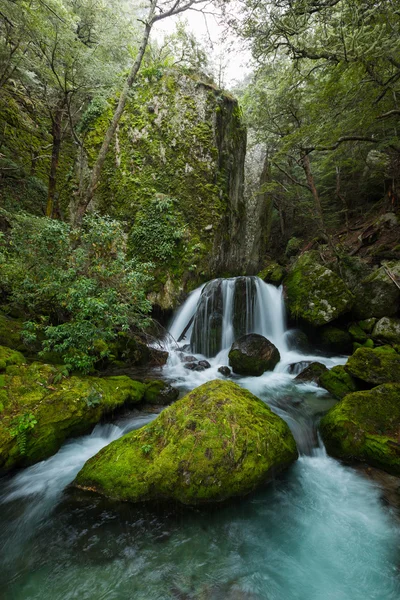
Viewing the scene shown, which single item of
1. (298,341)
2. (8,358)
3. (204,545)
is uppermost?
(8,358)

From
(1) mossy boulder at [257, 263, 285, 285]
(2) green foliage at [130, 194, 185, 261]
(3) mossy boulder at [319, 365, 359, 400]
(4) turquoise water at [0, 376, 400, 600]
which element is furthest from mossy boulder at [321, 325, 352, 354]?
(2) green foliage at [130, 194, 185, 261]

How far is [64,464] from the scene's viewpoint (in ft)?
12.6

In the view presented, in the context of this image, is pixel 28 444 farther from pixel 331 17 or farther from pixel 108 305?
pixel 331 17

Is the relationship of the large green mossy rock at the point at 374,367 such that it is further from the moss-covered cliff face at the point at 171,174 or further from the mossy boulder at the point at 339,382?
the moss-covered cliff face at the point at 171,174

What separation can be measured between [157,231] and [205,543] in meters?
9.58

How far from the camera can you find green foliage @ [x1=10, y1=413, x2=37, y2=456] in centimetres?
340

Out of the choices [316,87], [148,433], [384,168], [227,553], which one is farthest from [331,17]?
[384,168]

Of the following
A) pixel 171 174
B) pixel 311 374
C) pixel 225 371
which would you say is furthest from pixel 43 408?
pixel 171 174

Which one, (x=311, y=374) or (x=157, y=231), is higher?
(x=157, y=231)

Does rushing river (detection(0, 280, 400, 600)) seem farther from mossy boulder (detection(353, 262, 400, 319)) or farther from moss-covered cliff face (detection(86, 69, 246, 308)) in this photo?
moss-covered cliff face (detection(86, 69, 246, 308))

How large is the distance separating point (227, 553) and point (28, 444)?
2738 mm

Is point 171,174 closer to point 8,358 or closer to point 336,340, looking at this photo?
point 336,340

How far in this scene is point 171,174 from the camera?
452 inches

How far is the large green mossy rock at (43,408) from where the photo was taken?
3.43m
